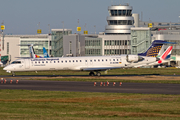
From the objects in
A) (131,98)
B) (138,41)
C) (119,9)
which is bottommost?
(131,98)

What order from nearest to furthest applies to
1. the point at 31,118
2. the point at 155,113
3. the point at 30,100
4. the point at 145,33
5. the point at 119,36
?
the point at 31,118, the point at 155,113, the point at 30,100, the point at 145,33, the point at 119,36

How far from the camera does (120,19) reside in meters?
130

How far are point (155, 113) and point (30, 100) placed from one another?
36.6 feet

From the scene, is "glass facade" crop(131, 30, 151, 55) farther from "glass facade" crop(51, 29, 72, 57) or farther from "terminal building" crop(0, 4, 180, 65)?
"glass facade" crop(51, 29, 72, 57)

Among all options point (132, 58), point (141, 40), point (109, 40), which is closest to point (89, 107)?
point (132, 58)

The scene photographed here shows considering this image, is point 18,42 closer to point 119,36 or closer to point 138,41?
point 119,36

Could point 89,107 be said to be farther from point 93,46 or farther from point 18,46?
point 18,46

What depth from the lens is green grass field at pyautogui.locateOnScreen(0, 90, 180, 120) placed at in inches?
803

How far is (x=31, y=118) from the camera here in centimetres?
1938

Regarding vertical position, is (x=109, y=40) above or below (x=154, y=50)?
above

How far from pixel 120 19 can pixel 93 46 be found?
49.3 feet

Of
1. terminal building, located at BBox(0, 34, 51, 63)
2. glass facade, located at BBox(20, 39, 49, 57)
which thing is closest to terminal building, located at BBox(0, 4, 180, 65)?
glass facade, located at BBox(20, 39, 49, 57)

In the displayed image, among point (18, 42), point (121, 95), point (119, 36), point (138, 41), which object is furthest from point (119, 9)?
point (121, 95)

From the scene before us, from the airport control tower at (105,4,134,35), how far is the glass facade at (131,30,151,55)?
56.3 ft
